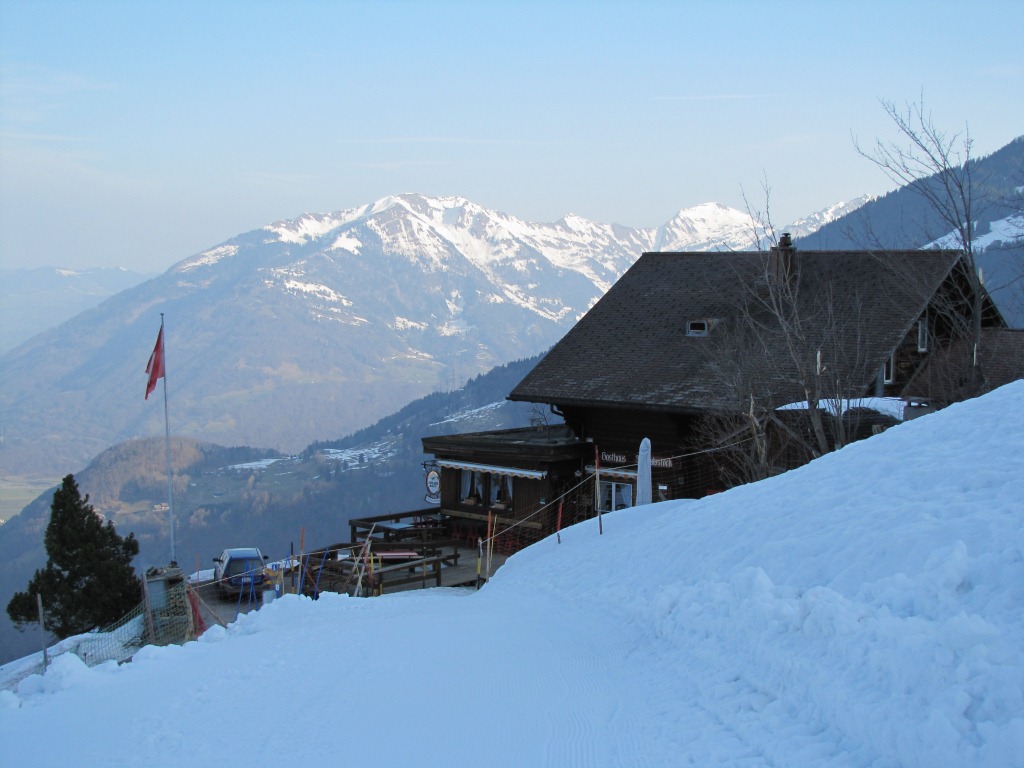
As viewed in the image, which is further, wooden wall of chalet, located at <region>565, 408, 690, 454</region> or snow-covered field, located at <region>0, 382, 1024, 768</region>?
wooden wall of chalet, located at <region>565, 408, 690, 454</region>

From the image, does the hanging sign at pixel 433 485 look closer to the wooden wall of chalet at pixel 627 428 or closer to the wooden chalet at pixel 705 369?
the wooden chalet at pixel 705 369

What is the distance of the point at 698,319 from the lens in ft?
92.4

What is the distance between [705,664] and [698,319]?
20.2 meters

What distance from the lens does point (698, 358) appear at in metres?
26.7

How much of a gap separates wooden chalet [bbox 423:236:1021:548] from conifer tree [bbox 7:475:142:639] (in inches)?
437

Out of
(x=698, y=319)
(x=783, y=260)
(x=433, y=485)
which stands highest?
(x=783, y=260)

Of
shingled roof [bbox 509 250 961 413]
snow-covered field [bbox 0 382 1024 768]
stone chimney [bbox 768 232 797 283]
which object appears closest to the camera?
snow-covered field [bbox 0 382 1024 768]

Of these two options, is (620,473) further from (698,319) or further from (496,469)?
(698,319)

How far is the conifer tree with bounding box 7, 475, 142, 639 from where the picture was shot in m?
30.5

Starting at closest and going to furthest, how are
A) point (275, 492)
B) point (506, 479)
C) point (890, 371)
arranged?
1. point (890, 371)
2. point (506, 479)
3. point (275, 492)

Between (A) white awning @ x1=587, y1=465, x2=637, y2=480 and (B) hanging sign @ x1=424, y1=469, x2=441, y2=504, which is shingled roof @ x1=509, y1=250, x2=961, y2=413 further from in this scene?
(B) hanging sign @ x1=424, y1=469, x2=441, y2=504

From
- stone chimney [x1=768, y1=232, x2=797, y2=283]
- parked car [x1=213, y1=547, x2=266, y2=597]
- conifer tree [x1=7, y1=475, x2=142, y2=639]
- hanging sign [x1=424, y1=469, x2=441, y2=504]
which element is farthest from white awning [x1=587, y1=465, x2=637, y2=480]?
conifer tree [x1=7, y1=475, x2=142, y2=639]

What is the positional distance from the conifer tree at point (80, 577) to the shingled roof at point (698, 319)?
1448 centimetres

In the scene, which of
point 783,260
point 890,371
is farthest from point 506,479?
point 890,371
